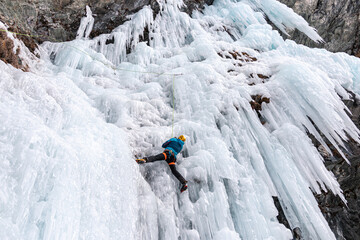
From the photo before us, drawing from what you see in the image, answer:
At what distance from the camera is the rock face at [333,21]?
11820mm

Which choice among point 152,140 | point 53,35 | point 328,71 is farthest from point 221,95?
point 53,35

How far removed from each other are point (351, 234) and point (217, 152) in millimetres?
5165

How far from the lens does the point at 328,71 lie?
7.34 m

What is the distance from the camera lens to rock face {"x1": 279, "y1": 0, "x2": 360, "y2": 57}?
11820 mm

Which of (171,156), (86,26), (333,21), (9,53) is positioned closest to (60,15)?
(86,26)

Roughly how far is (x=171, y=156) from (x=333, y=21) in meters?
13.4

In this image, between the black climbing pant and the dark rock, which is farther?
the black climbing pant

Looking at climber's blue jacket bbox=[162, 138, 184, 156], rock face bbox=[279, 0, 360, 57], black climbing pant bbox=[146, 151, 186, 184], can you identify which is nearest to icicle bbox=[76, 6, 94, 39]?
climber's blue jacket bbox=[162, 138, 184, 156]

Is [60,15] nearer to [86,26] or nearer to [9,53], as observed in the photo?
[86,26]

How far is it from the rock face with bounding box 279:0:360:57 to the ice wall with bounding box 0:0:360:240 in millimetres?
5237

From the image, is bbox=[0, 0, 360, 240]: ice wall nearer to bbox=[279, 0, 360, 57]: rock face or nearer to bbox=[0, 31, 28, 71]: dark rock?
bbox=[0, 31, 28, 71]: dark rock

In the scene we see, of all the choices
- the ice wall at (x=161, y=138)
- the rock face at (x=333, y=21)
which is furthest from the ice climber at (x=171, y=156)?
the rock face at (x=333, y=21)

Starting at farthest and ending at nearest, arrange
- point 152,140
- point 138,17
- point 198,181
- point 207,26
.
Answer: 1. point 207,26
2. point 138,17
3. point 152,140
4. point 198,181

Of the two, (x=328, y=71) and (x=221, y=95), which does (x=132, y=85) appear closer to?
(x=221, y=95)
